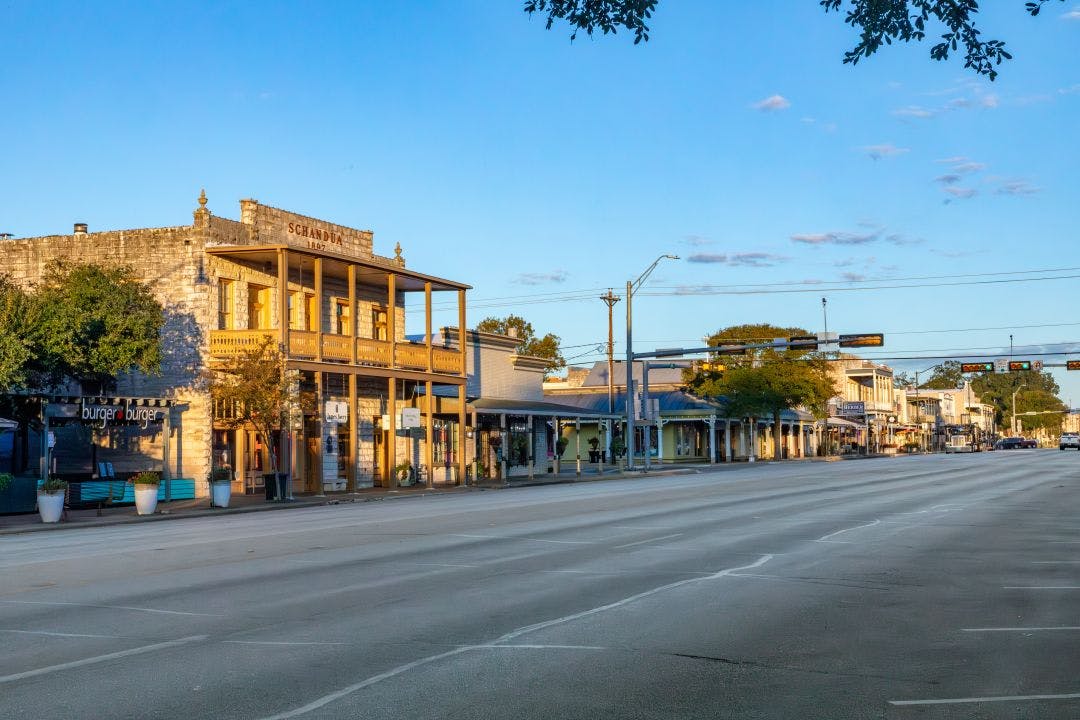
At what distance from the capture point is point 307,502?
36.1 metres

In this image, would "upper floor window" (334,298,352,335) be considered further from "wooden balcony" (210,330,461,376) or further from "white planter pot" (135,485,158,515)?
"white planter pot" (135,485,158,515)

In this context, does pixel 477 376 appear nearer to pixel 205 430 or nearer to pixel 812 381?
pixel 205 430

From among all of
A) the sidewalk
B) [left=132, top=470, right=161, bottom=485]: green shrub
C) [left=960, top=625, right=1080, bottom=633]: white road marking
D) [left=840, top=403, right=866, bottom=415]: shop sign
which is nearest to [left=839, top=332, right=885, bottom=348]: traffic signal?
the sidewalk

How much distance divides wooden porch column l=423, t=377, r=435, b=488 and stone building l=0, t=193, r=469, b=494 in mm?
147

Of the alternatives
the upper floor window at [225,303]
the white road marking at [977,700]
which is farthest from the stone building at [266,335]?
the white road marking at [977,700]

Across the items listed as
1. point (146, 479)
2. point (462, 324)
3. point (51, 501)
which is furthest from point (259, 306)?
point (51, 501)

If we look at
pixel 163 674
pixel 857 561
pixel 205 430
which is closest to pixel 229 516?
pixel 205 430

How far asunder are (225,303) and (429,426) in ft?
33.2

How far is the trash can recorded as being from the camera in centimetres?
3594

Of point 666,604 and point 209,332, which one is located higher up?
point 209,332

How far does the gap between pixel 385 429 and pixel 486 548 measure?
2690 cm

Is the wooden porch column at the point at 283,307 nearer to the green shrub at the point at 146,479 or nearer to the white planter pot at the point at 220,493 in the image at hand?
the white planter pot at the point at 220,493

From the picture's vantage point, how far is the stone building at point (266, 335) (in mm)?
38281

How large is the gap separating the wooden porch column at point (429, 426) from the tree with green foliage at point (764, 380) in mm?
32680
